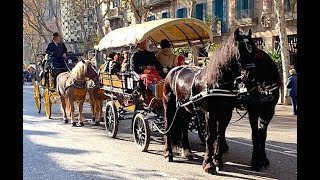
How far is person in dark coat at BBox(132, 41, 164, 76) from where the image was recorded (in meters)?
9.00

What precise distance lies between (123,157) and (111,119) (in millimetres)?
2360

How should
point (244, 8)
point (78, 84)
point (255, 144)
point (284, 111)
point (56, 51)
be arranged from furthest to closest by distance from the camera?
point (244, 8)
point (284, 111)
point (56, 51)
point (78, 84)
point (255, 144)

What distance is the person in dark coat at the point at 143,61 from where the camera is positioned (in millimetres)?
9000

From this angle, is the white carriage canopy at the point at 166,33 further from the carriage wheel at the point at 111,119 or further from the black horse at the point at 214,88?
the carriage wheel at the point at 111,119

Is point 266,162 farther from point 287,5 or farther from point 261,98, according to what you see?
point 287,5

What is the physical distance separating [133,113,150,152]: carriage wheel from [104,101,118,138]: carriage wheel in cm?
124

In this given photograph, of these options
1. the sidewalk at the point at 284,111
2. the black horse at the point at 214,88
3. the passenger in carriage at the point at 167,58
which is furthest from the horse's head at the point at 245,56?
the sidewalk at the point at 284,111

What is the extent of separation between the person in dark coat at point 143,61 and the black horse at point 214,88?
129cm

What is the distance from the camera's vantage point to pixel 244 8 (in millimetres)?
26203

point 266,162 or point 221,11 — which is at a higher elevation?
point 221,11

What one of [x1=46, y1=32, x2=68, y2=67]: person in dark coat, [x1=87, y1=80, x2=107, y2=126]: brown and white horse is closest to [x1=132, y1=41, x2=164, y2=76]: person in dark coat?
[x1=87, y1=80, x2=107, y2=126]: brown and white horse

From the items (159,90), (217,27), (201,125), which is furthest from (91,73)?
(217,27)

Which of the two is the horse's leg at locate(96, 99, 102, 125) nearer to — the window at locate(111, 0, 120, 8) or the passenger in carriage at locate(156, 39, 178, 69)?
the passenger in carriage at locate(156, 39, 178, 69)
